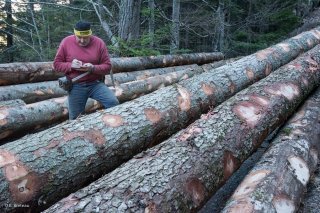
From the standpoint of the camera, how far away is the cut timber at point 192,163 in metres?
2.19

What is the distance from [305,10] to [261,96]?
1265 cm

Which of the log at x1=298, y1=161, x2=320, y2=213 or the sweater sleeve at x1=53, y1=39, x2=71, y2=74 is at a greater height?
the sweater sleeve at x1=53, y1=39, x2=71, y2=74

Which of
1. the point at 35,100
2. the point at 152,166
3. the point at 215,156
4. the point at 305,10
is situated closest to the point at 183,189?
the point at 152,166

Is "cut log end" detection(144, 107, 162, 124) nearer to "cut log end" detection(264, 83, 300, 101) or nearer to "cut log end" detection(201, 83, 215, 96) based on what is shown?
"cut log end" detection(201, 83, 215, 96)

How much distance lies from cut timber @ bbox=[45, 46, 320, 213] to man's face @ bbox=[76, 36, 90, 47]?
2002 mm

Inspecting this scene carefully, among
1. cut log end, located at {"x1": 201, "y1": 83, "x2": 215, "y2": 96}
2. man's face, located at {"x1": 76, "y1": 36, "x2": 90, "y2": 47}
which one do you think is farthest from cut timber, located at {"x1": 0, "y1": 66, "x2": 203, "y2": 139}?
cut log end, located at {"x1": 201, "y1": 83, "x2": 215, "y2": 96}

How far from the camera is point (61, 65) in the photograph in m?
4.34

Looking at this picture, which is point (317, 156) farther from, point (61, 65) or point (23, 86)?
point (23, 86)

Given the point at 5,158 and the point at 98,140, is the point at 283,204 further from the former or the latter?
the point at 5,158

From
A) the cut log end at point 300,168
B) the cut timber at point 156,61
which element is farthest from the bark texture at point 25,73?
the cut log end at point 300,168

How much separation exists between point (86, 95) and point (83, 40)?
764 mm

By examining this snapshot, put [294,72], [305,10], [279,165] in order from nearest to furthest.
→ [279,165] < [294,72] < [305,10]

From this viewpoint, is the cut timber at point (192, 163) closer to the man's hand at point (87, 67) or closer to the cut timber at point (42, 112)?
the man's hand at point (87, 67)

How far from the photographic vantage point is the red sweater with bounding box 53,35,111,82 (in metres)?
4.37
